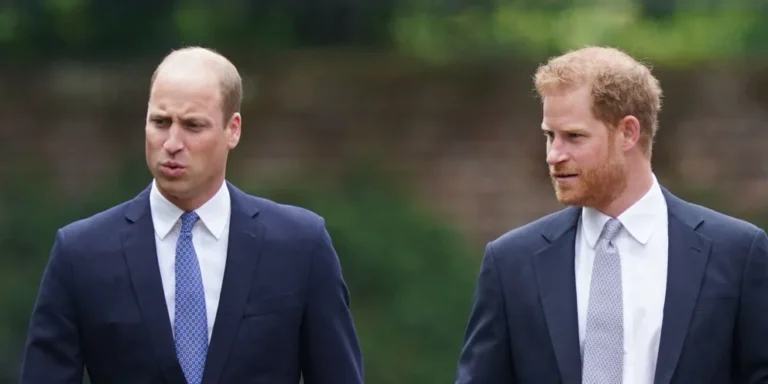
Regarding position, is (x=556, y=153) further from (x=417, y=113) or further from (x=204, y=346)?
(x=417, y=113)

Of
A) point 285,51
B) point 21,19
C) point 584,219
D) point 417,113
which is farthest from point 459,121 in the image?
point 584,219

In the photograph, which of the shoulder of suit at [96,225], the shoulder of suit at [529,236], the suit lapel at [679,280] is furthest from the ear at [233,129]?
the suit lapel at [679,280]

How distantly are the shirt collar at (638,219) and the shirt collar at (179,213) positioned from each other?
3.40 ft

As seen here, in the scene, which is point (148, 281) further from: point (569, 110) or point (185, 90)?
point (569, 110)

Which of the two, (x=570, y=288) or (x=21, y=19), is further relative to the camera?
(x=21, y=19)

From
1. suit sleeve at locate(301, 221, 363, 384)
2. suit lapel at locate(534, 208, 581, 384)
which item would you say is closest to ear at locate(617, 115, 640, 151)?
suit lapel at locate(534, 208, 581, 384)

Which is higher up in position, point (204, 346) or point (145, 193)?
point (145, 193)

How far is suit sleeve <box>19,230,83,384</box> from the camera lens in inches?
224

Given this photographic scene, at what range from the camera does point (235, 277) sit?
5785 mm

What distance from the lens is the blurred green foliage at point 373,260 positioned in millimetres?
10000

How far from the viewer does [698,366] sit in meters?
5.66

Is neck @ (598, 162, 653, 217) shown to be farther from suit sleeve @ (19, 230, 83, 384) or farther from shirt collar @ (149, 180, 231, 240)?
suit sleeve @ (19, 230, 83, 384)

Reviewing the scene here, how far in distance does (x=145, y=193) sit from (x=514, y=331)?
114 cm

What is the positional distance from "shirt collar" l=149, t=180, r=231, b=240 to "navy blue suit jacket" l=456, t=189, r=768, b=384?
0.77 metres
